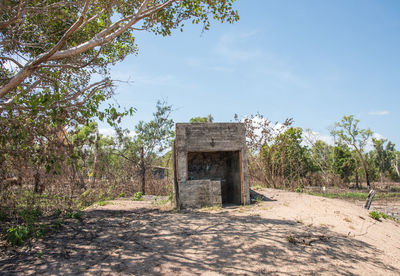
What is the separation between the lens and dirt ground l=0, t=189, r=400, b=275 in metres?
4.31

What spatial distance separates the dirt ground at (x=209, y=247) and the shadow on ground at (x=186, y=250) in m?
0.02

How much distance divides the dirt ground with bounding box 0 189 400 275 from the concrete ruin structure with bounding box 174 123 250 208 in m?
1.50

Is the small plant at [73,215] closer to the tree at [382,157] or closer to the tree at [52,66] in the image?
the tree at [52,66]

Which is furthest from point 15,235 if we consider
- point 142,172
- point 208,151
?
point 142,172

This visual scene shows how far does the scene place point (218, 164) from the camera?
11711 millimetres

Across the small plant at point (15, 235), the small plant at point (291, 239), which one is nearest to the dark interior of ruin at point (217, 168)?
the small plant at point (291, 239)

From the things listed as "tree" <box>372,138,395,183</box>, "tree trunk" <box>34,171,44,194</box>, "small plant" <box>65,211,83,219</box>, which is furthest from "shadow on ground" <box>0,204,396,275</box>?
"tree" <box>372,138,395,183</box>

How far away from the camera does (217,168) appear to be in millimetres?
11672

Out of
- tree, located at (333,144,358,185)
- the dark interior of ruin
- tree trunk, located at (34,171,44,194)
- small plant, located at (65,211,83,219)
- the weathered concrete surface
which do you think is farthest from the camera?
tree, located at (333,144,358,185)

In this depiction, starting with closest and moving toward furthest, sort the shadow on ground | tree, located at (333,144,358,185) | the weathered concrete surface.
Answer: the shadow on ground < the weathered concrete surface < tree, located at (333,144,358,185)

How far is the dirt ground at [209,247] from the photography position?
4.31m

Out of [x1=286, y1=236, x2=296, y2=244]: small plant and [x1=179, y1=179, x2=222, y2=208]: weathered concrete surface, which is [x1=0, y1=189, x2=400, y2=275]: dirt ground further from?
[x1=179, y1=179, x2=222, y2=208]: weathered concrete surface

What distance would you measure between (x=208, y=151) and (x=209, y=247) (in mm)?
5007

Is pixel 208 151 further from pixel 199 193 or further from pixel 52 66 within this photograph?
pixel 52 66
